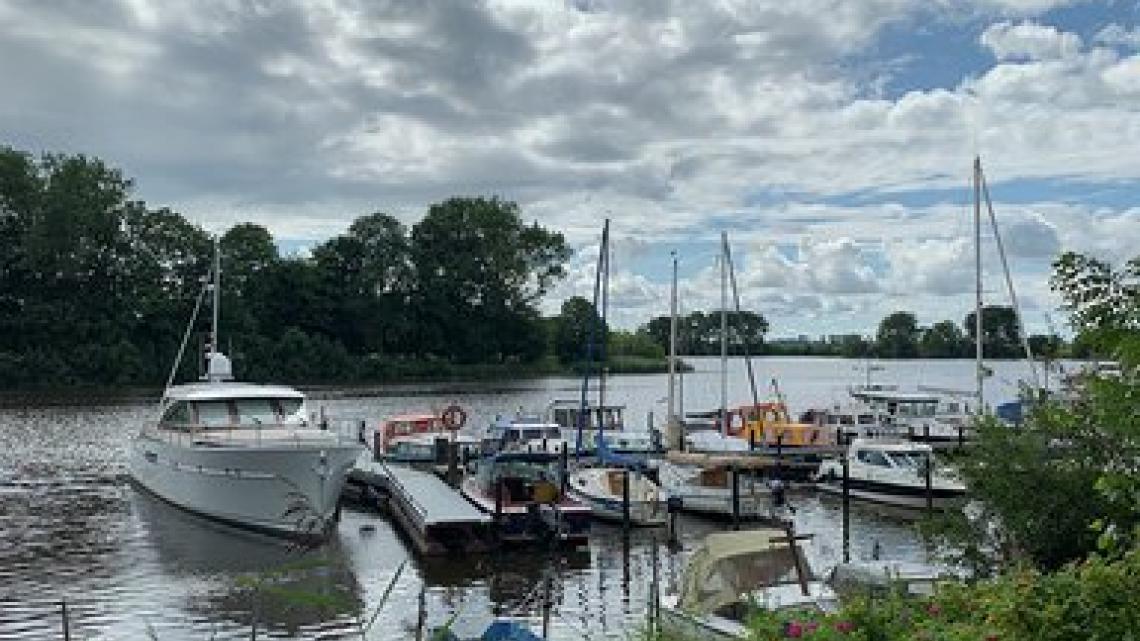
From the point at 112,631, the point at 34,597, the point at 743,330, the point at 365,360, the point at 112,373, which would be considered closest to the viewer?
the point at 112,631

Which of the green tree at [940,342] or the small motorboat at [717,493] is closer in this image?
the small motorboat at [717,493]

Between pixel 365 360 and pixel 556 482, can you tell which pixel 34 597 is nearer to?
A: pixel 556 482

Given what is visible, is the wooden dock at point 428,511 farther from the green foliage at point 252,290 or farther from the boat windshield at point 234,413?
the green foliage at point 252,290

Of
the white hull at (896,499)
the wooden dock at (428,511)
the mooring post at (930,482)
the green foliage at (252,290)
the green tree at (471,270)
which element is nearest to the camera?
the wooden dock at (428,511)

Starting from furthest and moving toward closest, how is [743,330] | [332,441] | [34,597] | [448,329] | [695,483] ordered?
→ [448,329] < [743,330] < [695,483] < [332,441] < [34,597]

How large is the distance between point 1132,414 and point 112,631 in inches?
769

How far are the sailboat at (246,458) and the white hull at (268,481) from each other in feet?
0.08

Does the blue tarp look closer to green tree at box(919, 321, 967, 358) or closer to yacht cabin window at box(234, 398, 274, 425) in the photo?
yacht cabin window at box(234, 398, 274, 425)

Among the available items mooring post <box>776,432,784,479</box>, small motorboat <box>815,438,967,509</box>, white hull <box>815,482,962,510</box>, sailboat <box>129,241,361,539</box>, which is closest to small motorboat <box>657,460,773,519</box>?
small motorboat <box>815,438,967,509</box>

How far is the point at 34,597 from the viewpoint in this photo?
79.3ft

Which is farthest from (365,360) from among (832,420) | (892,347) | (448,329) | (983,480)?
(983,480)

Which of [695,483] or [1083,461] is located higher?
[1083,461]

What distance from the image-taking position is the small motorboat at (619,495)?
33.6 meters

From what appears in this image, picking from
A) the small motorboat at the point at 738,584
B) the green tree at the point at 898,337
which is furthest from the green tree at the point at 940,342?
the small motorboat at the point at 738,584
